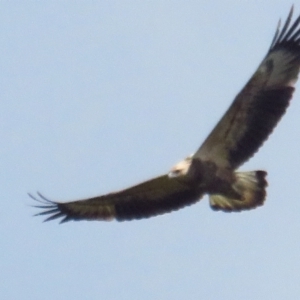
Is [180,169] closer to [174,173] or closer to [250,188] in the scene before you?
[174,173]

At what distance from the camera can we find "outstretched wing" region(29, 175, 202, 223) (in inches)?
739

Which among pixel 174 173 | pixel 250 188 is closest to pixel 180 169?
pixel 174 173

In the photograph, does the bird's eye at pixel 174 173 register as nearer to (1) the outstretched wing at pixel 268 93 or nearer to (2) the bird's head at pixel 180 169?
(2) the bird's head at pixel 180 169

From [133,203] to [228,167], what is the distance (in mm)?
1462

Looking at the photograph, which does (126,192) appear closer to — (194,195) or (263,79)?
(194,195)

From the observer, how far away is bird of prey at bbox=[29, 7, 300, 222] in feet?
58.1

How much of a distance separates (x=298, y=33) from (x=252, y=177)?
1.85 m

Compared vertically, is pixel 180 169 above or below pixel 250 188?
above

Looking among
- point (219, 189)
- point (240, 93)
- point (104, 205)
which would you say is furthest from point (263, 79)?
point (104, 205)

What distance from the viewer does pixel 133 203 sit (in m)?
19.0

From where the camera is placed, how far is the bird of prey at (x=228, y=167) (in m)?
17.7

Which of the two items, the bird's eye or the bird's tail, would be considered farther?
the bird's tail

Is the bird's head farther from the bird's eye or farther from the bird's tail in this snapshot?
the bird's tail

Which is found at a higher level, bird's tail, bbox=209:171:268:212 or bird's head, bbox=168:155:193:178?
bird's head, bbox=168:155:193:178
